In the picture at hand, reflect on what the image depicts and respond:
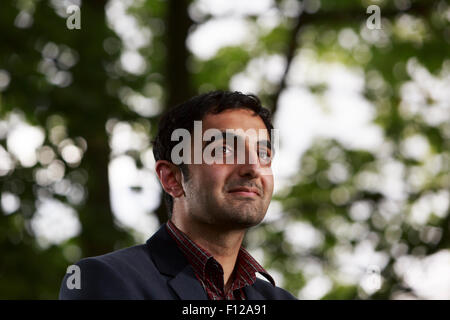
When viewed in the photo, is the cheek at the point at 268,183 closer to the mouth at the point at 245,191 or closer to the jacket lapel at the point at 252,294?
the mouth at the point at 245,191

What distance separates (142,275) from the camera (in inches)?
83.1

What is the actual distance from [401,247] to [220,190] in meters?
4.78

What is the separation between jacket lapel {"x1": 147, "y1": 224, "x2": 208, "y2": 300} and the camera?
2.15 metres

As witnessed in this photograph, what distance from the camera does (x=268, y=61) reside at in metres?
10.1

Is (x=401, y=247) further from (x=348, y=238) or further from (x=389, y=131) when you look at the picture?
(x=389, y=131)

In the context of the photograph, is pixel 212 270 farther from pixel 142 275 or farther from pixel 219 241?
pixel 142 275

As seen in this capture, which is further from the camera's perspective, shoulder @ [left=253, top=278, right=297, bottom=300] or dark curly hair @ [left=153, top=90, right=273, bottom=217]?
shoulder @ [left=253, top=278, right=297, bottom=300]

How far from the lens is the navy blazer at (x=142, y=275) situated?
2.00 meters

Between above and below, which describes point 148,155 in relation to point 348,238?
above

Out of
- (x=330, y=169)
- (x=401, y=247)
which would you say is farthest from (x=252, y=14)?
(x=401, y=247)

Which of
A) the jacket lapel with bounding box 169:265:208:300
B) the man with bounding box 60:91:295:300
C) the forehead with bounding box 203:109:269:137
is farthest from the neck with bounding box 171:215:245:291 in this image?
the forehead with bounding box 203:109:269:137

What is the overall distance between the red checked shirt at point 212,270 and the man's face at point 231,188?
0.11 m

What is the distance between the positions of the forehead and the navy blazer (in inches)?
18.4

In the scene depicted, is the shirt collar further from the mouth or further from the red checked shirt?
the mouth
